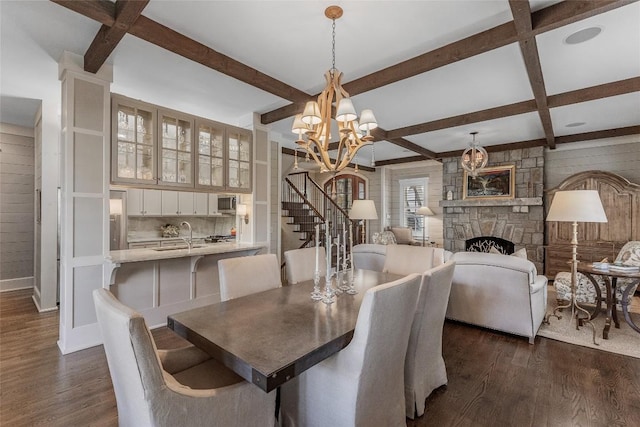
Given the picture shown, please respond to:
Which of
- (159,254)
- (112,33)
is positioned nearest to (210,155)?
(159,254)

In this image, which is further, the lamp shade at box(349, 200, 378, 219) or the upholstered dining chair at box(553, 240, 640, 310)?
the lamp shade at box(349, 200, 378, 219)

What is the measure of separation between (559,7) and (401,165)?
6.75m

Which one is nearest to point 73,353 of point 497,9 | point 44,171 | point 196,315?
point 196,315

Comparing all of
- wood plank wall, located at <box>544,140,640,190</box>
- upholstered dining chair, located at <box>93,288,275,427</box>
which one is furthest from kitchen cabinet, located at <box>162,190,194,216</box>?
wood plank wall, located at <box>544,140,640,190</box>

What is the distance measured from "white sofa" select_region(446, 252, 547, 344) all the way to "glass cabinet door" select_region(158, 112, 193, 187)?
3.46 m

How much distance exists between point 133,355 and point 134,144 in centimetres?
307

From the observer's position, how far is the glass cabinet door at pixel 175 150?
3.67 m

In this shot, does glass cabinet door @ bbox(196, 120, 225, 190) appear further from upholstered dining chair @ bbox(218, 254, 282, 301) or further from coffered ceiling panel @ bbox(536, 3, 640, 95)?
coffered ceiling panel @ bbox(536, 3, 640, 95)

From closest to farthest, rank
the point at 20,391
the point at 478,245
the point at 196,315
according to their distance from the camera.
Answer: the point at 196,315, the point at 20,391, the point at 478,245

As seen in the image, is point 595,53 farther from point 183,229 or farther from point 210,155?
point 183,229

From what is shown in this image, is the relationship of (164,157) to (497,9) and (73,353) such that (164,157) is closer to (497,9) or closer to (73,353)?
(73,353)

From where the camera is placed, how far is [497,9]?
232 centimetres

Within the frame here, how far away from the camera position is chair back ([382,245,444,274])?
307cm

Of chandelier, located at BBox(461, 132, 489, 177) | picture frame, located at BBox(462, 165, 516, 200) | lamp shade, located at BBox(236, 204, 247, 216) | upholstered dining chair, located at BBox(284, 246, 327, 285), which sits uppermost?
chandelier, located at BBox(461, 132, 489, 177)
